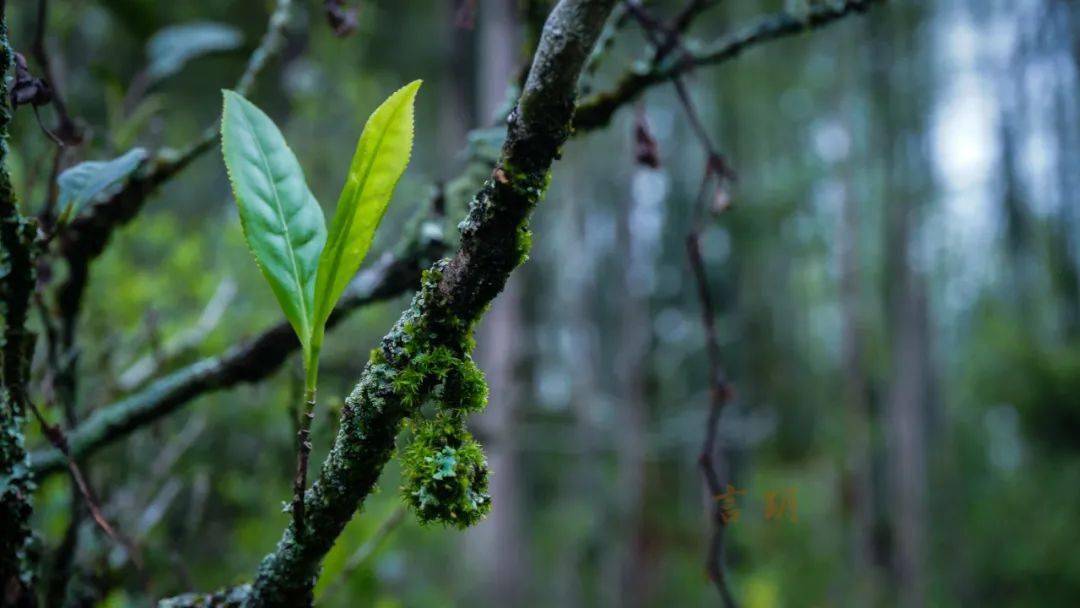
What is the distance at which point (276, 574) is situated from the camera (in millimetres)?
755

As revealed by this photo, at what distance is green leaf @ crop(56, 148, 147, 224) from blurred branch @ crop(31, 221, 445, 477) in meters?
0.29

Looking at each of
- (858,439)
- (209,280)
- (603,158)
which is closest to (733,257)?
(603,158)

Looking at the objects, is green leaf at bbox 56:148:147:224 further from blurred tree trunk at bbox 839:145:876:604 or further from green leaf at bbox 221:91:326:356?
blurred tree trunk at bbox 839:145:876:604

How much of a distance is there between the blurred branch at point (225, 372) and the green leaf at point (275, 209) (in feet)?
1.28

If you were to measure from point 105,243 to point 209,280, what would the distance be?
73.8 inches

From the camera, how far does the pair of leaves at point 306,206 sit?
2.25 ft

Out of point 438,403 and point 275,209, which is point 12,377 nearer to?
point 275,209

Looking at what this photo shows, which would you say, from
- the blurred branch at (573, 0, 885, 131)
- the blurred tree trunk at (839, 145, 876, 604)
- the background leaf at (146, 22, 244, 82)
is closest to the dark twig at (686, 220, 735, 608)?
the blurred branch at (573, 0, 885, 131)

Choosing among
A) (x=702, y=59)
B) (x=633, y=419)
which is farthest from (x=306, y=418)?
(x=633, y=419)

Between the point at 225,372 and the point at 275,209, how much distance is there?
512 mm

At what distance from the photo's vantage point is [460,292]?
65 centimetres

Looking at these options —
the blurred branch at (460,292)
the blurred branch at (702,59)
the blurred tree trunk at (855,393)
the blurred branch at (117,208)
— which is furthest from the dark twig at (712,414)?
the blurred tree trunk at (855,393)

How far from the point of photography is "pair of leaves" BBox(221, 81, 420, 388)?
2.25 ft

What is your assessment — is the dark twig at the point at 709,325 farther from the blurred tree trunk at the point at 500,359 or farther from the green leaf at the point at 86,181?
the blurred tree trunk at the point at 500,359
